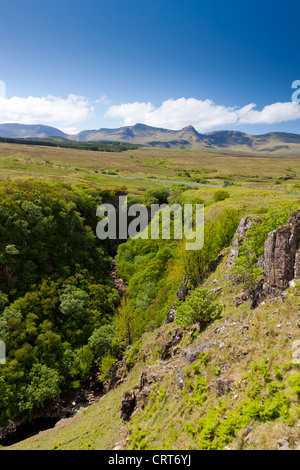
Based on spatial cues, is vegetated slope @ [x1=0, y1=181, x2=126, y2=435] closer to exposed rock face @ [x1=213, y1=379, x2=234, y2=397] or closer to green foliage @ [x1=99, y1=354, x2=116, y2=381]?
green foliage @ [x1=99, y1=354, x2=116, y2=381]

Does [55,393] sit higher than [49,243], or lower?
lower

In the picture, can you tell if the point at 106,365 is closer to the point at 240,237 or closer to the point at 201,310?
the point at 201,310

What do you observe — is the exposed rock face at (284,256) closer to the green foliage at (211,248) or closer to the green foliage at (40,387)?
the green foliage at (211,248)

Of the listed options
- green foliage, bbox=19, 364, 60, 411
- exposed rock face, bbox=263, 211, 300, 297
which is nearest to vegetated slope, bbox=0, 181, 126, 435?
green foliage, bbox=19, 364, 60, 411

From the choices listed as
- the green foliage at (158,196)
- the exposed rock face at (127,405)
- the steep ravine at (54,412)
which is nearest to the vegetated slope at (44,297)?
the steep ravine at (54,412)

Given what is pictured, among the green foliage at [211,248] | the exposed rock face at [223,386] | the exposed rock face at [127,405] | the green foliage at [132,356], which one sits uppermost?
the green foliage at [211,248]

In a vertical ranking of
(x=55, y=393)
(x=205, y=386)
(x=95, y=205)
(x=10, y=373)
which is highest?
(x=95, y=205)
